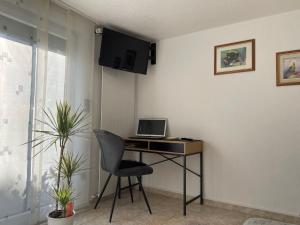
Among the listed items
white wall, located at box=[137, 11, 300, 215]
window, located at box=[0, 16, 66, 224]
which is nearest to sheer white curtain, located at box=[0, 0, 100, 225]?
window, located at box=[0, 16, 66, 224]

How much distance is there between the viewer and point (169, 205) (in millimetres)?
2857

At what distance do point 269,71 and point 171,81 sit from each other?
4.17ft

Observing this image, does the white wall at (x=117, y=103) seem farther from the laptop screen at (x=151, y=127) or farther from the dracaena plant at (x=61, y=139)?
the dracaena plant at (x=61, y=139)

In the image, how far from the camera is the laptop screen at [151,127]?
3.23 metres

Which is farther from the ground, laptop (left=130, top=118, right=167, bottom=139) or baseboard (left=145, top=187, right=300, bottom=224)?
laptop (left=130, top=118, right=167, bottom=139)

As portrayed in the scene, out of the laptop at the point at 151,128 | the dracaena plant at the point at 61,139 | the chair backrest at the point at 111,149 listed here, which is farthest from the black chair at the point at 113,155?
the laptop at the point at 151,128

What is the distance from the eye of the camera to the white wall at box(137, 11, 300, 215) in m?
2.49

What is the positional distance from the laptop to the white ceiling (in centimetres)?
126

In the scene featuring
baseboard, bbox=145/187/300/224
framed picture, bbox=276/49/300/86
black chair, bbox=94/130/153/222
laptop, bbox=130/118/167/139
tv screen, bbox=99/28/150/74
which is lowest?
baseboard, bbox=145/187/300/224

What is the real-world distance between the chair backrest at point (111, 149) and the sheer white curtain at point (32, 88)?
15.4 inches

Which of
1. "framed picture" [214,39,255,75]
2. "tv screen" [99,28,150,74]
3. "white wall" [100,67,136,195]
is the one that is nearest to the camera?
"framed picture" [214,39,255,75]

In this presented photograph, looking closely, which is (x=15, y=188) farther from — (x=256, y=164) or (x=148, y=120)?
(x=256, y=164)

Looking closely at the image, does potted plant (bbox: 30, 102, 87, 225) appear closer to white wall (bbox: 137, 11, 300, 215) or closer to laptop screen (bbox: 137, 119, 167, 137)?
laptop screen (bbox: 137, 119, 167, 137)

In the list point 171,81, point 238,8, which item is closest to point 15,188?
point 171,81
